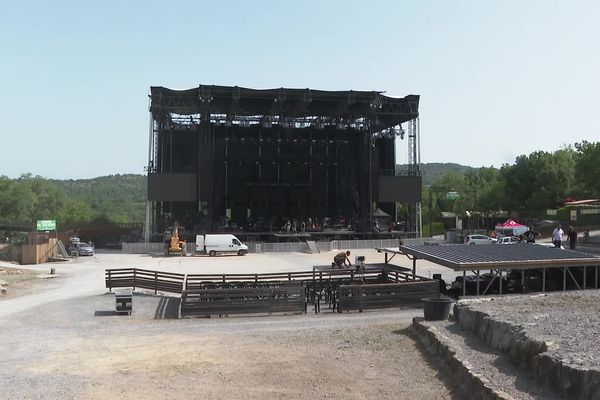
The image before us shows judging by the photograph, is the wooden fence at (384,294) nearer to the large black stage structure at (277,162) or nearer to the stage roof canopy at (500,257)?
the stage roof canopy at (500,257)

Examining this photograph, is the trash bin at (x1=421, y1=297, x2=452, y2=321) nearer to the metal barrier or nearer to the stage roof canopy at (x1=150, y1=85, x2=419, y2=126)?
the metal barrier

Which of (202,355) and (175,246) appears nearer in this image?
(202,355)

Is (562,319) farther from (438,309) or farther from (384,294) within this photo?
(384,294)

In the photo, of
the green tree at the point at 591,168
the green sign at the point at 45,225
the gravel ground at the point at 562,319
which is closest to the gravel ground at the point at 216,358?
the gravel ground at the point at 562,319

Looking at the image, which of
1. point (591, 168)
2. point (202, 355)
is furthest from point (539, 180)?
point (202, 355)

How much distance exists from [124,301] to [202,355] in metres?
6.55

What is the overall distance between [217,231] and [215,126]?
10409 mm

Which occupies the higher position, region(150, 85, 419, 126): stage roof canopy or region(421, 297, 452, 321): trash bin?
region(150, 85, 419, 126): stage roof canopy

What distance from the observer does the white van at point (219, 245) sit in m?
40.7

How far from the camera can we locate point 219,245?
134ft

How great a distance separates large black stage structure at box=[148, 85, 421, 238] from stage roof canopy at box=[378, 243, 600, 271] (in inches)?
1216

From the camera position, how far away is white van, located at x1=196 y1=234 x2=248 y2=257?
40.7 meters

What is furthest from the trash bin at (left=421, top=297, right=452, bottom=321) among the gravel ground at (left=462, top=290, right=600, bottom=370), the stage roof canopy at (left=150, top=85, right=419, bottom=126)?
the stage roof canopy at (left=150, top=85, right=419, bottom=126)

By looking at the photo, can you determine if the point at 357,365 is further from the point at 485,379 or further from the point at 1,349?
the point at 1,349
